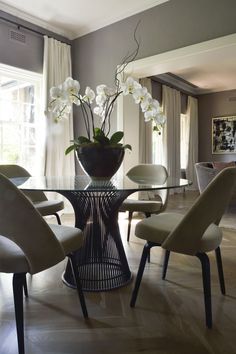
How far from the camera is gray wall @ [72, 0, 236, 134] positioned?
312cm

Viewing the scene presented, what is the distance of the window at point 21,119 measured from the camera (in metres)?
3.96

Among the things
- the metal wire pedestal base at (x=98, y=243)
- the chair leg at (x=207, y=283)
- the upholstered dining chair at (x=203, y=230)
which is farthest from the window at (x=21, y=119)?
the chair leg at (x=207, y=283)

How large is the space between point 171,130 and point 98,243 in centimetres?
529

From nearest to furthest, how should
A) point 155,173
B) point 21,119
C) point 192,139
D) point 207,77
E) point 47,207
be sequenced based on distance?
1. point 47,207
2. point 155,173
3. point 21,119
4. point 207,77
5. point 192,139

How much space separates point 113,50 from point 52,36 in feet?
3.24

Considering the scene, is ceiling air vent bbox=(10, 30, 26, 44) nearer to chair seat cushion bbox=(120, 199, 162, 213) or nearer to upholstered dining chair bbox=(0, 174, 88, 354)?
chair seat cushion bbox=(120, 199, 162, 213)

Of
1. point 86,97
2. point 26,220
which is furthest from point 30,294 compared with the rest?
point 86,97

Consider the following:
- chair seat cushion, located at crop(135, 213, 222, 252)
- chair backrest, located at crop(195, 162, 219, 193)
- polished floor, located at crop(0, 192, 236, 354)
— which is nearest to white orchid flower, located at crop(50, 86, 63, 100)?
chair seat cushion, located at crop(135, 213, 222, 252)

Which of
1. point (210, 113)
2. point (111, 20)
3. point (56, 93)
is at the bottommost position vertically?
point (56, 93)

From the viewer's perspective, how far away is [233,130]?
25.1 ft

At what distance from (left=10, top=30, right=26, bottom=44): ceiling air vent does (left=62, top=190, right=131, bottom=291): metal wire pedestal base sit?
118 inches

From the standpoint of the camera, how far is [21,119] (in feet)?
13.7

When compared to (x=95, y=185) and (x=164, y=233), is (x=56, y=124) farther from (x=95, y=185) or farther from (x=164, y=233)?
(x=164, y=233)

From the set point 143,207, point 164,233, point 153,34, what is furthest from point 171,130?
point 164,233
